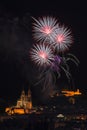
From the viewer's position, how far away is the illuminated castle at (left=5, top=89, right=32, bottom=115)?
206 feet

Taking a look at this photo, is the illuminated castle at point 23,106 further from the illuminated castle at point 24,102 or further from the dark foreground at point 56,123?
the dark foreground at point 56,123

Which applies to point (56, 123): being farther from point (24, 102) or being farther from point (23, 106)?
point (24, 102)

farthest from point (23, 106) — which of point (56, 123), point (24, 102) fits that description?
point (56, 123)

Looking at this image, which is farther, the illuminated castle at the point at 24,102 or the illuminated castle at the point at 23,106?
the illuminated castle at the point at 24,102

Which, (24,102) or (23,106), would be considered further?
(24,102)

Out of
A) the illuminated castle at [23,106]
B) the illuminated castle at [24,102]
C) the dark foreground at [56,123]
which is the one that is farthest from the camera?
the illuminated castle at [24,102]

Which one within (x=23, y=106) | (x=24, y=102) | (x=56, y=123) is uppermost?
(x=24, y=102)

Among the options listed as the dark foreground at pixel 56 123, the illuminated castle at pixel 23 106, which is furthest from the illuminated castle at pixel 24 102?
the dark foreground at pixel 56 123

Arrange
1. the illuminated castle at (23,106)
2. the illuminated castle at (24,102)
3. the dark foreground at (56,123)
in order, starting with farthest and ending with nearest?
the illuminated castle at (24,102), the illuminated castle at (23,106), the dark foreground at (56,123)

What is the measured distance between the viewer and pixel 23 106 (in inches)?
2611

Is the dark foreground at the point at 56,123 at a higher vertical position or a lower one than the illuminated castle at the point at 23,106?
lower

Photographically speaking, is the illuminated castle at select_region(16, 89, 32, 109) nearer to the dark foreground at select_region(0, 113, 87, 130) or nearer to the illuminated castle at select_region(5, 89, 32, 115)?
the illuminated castle at select_region(5, 89, 32, 115)

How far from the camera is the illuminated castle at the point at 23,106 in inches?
2476

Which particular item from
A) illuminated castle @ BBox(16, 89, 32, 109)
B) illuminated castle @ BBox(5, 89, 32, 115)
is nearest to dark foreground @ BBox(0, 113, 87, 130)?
illuminated castle @ BBox(5, 89, 32, 115)
